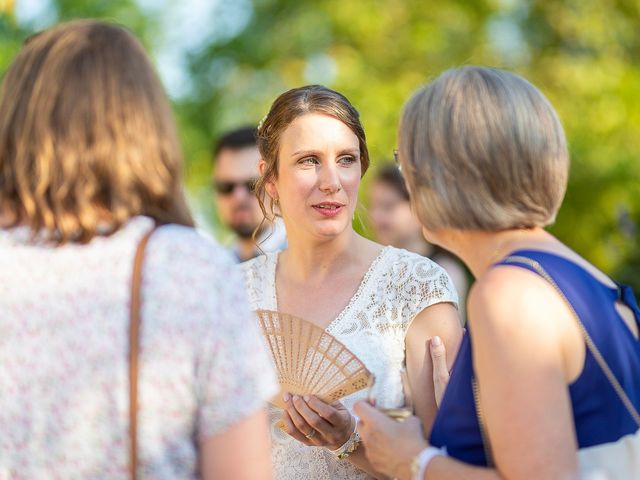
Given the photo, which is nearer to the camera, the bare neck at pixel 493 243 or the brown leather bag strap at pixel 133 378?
the brown leather bag strap at pixel 133 378

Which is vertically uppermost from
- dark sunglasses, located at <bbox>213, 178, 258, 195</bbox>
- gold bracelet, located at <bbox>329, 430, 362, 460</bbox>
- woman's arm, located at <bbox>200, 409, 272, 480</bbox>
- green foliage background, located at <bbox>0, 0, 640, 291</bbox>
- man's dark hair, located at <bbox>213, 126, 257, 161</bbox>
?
green foliage background, located at <bbox>0, 0, 640, 291</bbox>

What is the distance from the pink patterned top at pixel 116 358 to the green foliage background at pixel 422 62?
399 inches

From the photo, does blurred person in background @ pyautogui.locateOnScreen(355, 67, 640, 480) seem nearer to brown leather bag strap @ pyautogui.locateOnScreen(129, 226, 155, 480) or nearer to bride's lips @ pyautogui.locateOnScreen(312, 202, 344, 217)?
brown leather bag strap @ pyautogui.locateOnScreen(129, 226, 155, 480)

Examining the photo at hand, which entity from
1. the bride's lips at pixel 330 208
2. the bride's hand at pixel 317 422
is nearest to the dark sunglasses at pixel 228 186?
the bride's lips at pixel 330 208

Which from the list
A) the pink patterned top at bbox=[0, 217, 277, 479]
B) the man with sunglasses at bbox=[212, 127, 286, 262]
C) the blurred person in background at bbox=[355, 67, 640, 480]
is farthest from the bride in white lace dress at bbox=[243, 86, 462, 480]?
the man with sunglasses at bbox=[212, 127, 286, 262]

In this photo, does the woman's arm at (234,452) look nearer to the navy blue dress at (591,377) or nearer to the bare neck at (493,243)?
the navy blue dress at (591,377)

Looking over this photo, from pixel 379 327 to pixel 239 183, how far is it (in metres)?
3.95

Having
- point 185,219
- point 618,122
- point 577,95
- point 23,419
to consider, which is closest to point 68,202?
point 185,219

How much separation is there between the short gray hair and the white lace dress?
1199 mm

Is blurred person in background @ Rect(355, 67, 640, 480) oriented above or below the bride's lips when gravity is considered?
below

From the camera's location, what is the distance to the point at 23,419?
7.59 ft

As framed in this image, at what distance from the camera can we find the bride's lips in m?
4.13

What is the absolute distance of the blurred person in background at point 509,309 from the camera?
242 centimetres

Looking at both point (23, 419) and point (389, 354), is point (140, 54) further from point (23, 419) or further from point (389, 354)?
point (389, 354)
